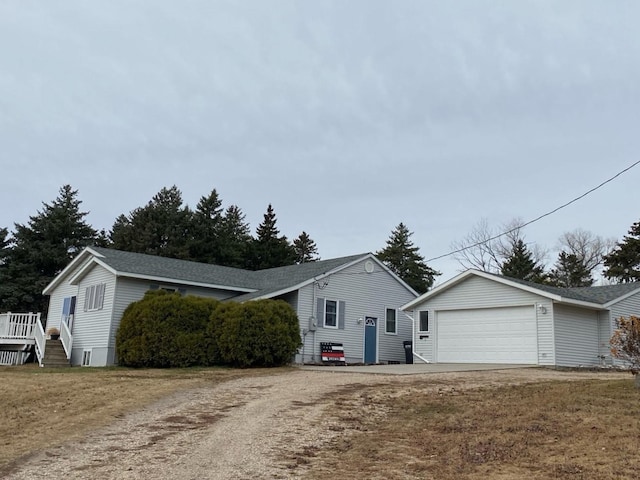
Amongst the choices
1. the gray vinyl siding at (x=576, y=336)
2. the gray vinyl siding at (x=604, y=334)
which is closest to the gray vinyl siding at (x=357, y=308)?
the gray vinyl siding at (x=576, y=336)

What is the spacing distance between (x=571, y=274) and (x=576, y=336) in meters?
29.3

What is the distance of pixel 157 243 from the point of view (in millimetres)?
49125

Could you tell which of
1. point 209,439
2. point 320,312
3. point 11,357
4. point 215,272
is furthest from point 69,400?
point 11,357

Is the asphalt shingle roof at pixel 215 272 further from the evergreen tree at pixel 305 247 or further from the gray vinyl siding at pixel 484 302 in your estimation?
the evergreen tree at pixel 305 247

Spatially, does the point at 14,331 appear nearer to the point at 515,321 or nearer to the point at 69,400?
the point at 69,400

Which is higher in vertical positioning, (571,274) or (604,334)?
(571,274)

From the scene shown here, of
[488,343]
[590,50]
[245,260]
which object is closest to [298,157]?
[488,343]

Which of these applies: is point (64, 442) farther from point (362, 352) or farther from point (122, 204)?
point (122, 204)

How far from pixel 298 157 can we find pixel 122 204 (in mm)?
37263

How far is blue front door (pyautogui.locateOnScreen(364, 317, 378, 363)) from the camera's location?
87.2ft

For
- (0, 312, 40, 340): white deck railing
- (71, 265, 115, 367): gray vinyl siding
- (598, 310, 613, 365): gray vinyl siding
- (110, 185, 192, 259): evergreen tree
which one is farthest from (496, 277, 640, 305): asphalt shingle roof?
(110, 185, 192, 259): evergreen tree

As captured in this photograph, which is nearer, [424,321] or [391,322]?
[424,321]

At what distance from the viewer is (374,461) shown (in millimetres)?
7219

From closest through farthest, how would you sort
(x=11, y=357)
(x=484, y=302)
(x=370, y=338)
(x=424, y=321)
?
(x=484, y=302)
(x=424, y=321)
(x=370, y=338)
(x=11, y=357)
